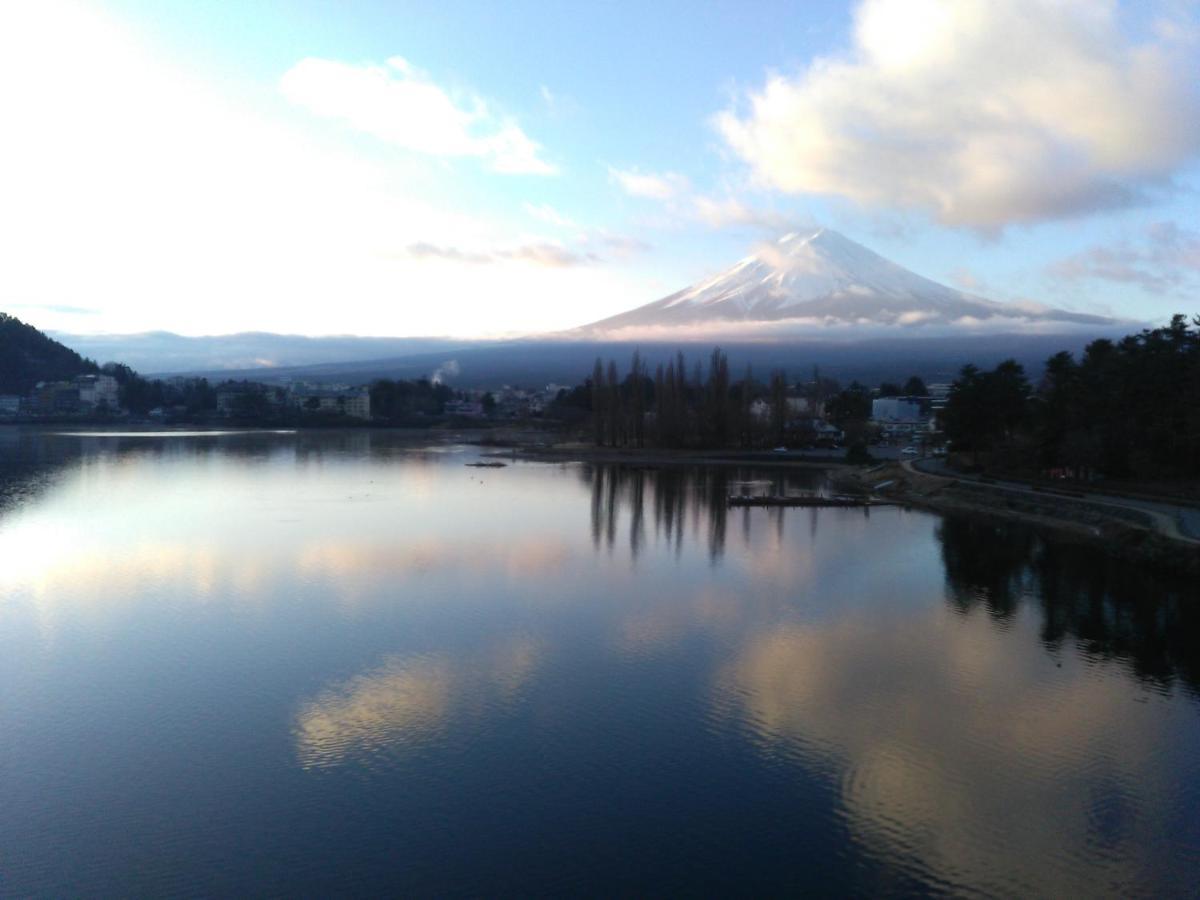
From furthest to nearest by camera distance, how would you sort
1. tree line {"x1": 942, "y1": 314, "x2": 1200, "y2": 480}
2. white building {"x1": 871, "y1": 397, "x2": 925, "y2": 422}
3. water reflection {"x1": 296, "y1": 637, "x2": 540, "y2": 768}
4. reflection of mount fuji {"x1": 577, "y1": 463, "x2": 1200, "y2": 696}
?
white building {"x1": 871, "y1": 397, "x2": 925, "y2": 422} < tree line {"x1": 942, "y1": 314, "x2": 1200, "y2": 480} < reflection of mount fuji {"x1": 577, "y1": 463, "x2": 1200, "y2": 696} < water reflection {"x1": 296, "y1": 637, "x2": 540, "y2": 768}

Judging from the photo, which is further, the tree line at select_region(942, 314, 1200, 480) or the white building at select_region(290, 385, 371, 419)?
the white building at select_region(290, 385, 371, 419)

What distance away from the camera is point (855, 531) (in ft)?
39.5

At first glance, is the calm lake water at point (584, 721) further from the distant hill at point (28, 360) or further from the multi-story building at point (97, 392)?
the distant hill at point (28, 360)

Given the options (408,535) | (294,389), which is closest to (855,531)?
(408,535)

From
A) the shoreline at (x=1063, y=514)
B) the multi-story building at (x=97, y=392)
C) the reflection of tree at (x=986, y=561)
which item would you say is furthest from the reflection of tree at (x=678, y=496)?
the multi-story building at (x=97, y=392)

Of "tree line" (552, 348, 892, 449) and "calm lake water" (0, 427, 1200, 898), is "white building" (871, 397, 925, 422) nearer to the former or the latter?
"tree line" (552, 348, 892, 449)

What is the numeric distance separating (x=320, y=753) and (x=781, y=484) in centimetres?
1511

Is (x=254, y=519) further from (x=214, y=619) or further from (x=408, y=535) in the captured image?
(x=214, y=619)

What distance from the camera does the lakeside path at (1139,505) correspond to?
9.30 metres

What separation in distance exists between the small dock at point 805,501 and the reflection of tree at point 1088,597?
353cm

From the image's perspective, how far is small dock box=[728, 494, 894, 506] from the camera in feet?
48.4

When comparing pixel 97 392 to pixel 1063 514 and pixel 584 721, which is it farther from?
pixel 584 721

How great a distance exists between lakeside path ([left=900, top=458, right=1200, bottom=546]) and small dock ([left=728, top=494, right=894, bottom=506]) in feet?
5.07

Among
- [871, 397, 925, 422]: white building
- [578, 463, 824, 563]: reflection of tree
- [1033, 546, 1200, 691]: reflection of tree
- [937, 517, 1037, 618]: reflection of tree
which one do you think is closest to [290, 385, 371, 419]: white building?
[871, 397, 925, 422]: white building
